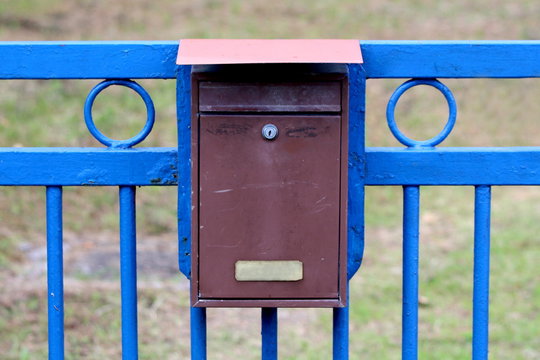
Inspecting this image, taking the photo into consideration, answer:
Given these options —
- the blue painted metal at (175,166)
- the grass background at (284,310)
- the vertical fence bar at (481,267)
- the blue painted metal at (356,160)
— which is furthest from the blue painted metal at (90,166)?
the grass background at (284,310)

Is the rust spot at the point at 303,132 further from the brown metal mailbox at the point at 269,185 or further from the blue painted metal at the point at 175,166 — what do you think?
the blue painted metal at the point at 175,166

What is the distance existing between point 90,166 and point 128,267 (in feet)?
0.80

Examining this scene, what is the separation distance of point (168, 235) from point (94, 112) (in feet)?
5.06

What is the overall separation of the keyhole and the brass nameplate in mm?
258

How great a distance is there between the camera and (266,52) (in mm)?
1727

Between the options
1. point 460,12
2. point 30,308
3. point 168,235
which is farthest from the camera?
point 460,12

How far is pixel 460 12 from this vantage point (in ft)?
27.4

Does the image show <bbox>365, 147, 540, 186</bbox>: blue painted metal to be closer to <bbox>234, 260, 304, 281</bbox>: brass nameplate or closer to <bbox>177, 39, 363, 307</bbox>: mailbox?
<bbox>177, 39, 363, 307</bbox>: mailbox

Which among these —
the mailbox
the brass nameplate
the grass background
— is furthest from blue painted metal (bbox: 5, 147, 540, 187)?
the grass background

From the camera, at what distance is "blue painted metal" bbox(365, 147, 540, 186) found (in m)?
1.91

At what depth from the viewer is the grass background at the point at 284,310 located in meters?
3.62

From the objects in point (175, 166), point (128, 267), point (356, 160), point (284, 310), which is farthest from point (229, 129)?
point (284, 310)

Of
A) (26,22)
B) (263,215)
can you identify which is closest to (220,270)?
(263,215)

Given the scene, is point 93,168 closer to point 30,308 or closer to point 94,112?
point 30,308
